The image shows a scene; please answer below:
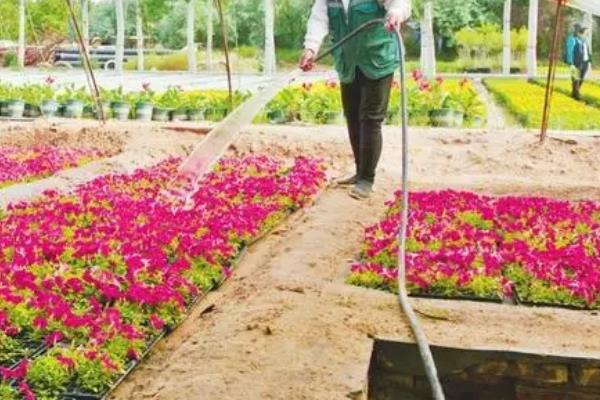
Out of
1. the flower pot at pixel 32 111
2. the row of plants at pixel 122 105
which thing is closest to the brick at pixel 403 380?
the row of plants at pixel 122 105

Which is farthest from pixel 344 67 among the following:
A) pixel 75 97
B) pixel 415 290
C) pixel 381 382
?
pixel 75 97

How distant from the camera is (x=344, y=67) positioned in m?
8.04

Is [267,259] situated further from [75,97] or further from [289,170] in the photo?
[75,97]

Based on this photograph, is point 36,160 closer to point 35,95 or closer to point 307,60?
Answer: point 307,60

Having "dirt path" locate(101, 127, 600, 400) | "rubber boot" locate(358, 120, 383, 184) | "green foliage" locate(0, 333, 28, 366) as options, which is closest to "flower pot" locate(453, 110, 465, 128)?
"rubber boot" locate(358, 120, 383, 184)

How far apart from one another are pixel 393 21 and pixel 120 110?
10113 mm

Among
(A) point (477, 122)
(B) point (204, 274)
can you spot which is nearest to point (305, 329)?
(B) point (204, 274)

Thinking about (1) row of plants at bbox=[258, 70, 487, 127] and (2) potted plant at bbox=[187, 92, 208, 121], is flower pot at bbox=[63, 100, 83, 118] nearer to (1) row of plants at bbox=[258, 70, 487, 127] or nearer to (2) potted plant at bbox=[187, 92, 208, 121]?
(2) potted plant at bbox=[187, 92, 208, 121]

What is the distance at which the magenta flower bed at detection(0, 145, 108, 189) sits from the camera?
1017cm

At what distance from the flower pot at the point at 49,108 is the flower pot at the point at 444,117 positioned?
22.0 ft

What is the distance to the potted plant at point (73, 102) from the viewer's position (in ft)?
54.5

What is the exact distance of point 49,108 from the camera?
659 inches

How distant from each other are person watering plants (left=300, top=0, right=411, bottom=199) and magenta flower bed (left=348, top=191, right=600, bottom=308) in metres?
0.71

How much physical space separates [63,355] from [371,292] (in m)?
1.92
